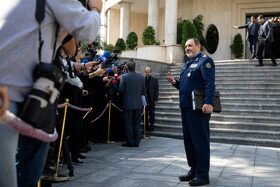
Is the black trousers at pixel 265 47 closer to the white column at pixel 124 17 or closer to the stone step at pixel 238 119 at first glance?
the stone step at pixel 238 119

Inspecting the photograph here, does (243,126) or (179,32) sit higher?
(179,32)

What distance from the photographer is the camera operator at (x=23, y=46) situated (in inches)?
64.9

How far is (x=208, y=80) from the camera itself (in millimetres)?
4410

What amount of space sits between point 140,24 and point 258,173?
25126 millimetres

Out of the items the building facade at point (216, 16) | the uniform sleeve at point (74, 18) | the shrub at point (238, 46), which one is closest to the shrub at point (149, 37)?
the building facade at point (216, 16)

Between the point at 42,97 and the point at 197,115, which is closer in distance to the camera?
the point at 42,97

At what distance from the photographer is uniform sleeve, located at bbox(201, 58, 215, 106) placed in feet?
14.4

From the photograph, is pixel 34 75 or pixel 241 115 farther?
pixel 241 115

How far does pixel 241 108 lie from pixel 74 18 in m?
9.36

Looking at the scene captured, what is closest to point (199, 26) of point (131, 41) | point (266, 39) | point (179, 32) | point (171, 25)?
point (179, 32)

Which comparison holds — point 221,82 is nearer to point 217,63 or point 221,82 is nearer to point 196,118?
point 217,63

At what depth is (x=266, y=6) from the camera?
19688 millimetres

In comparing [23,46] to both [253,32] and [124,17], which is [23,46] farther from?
[124,17]

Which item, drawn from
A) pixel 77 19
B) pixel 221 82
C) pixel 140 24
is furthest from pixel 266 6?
pixel 77 19
